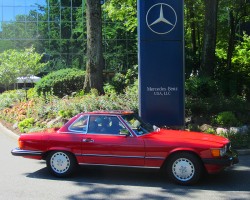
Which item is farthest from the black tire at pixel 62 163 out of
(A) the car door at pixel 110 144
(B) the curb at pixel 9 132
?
(B) the curb at pixel 9 132

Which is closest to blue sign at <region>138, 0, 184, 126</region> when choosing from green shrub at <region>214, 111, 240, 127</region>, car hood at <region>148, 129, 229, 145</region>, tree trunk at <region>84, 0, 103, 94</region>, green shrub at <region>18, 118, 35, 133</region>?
green shrub at <region>214, 111, 240, 127</region>

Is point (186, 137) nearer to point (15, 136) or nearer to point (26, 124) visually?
point (15, 136)

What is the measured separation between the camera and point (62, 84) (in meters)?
19.1

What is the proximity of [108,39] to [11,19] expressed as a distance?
1220 cm

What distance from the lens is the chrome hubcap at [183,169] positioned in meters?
7.22

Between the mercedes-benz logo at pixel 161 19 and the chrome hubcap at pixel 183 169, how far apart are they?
5.49 m

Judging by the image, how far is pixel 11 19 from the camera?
47.7 m

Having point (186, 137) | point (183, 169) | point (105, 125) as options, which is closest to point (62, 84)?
point (105, 125)

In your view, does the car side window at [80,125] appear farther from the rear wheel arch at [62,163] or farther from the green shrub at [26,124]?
the green shrub at [26,124]

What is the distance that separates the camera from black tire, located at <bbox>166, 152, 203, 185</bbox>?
7.18 m

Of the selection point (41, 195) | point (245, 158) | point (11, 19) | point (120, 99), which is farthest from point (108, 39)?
point (41, 195)

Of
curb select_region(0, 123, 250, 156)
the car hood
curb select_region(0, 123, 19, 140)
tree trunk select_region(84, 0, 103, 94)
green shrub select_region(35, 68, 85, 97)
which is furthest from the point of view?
green shrub select_region(35, 68, 85, 97)

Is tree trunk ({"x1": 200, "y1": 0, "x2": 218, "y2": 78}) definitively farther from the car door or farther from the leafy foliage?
the leafy foliage

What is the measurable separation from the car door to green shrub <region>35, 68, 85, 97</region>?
37.1ft
